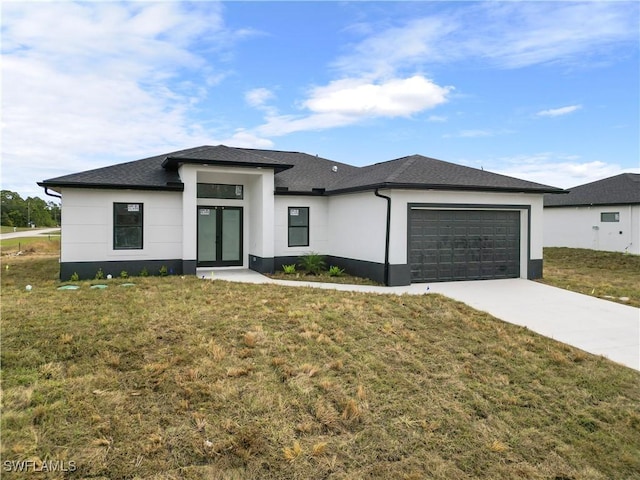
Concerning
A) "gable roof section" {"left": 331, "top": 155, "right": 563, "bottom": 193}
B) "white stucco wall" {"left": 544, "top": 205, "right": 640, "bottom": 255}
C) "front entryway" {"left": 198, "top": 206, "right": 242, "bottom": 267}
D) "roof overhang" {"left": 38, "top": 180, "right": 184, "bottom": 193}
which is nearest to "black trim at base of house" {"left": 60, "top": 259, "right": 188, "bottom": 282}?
"front entryway" {"left": 198, "top": 206, "right": 242, "bottom": 267}

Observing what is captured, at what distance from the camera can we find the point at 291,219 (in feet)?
47.6

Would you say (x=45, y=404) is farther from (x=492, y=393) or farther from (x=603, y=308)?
(x=603, y=308)

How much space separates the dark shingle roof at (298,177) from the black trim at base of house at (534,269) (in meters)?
2.27

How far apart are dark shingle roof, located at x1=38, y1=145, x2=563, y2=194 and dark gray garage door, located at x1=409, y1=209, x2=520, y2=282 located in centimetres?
94

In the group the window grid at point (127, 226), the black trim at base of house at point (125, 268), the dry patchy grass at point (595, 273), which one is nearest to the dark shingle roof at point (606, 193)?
the dry patchy grass at point (595, 273)

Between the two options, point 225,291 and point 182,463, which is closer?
point 182,463

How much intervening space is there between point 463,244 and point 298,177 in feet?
21.3

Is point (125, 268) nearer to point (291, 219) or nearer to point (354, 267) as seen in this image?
point (291, 219)

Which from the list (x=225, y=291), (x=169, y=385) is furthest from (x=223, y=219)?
(x=169, y=385)

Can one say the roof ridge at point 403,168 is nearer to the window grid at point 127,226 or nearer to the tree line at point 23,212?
the window grid at point 127,226

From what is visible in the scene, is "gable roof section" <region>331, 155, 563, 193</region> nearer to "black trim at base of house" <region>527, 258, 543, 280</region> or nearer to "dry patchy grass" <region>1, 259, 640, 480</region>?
"black trim at base of house" <region>527, 258, 543, 280</region>

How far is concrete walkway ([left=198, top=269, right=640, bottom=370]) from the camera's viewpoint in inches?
289

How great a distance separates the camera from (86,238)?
12.0 metres

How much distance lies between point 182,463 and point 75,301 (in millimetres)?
5709
